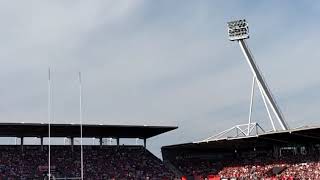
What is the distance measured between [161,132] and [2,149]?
1874 centimetres

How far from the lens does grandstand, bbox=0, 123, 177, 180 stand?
6450cm

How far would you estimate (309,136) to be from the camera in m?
61.9

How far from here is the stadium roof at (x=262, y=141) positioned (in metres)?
60.4

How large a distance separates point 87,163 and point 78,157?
63.2 inches

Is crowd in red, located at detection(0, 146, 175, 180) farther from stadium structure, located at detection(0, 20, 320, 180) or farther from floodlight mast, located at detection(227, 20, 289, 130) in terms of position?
floodlight mast, located at detection(227, 20, 289, 130)

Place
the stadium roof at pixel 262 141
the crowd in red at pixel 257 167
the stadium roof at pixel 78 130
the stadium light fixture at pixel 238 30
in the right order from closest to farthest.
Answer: the stadium roof at pixel 262 141 → the crowd in red at pixel 257 167 → the stadium roof at pixel 78 130 → the stadium light fixture at pixel 238 30

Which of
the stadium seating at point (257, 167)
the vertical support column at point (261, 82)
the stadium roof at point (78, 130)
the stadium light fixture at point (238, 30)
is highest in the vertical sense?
the stadium light fixture at point (238, 30)

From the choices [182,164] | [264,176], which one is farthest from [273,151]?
[182,164]

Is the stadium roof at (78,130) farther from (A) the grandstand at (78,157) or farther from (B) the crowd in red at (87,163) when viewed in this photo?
(B) the crowd in red at (87,163)

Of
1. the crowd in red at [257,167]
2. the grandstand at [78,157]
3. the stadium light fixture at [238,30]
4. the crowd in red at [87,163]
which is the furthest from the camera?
the stadium light fixture at [238,30]

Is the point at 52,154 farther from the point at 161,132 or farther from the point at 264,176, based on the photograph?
the point at 264,176

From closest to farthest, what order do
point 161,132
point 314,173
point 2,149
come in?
point 314,173
point 2,149
point 161,132

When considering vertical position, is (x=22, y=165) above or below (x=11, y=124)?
below

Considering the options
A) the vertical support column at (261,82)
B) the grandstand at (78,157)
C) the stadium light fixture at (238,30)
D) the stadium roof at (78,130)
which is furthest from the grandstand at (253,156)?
the stadium light fixture at (238,30)
